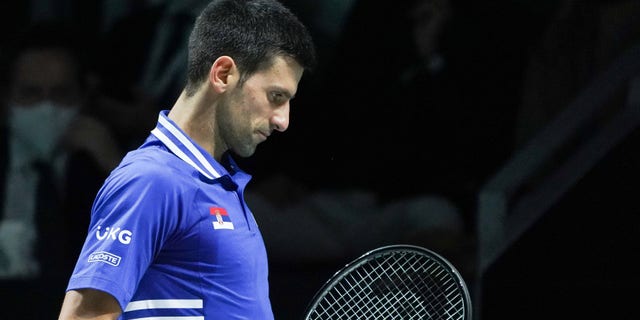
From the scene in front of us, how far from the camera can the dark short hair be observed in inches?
67.6

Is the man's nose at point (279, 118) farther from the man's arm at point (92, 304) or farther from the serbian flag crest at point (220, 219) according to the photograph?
the man's arm at point (92, 304)

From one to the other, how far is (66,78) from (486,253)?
4.80ft

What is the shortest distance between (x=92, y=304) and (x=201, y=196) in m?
0.21

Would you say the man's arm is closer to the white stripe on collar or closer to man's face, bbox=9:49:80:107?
the white stripe on collar

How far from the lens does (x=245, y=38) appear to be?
172 centimetres

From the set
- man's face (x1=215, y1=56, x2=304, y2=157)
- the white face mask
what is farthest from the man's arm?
the white face mask

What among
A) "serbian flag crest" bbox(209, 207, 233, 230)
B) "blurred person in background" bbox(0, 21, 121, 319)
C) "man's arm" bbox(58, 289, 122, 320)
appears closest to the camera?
"man's arm" bbox(58, 289, 122, 320)

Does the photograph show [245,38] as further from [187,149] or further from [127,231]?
[127,231]

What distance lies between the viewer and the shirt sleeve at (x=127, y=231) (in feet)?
5.07

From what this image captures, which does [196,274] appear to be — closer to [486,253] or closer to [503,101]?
[486,253]

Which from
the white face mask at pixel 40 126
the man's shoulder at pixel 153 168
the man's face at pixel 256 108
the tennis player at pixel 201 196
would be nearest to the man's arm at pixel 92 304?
the tennis player at pixel 201 196

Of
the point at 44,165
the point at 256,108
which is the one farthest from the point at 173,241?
the point at 44,165

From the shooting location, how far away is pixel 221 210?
65.6 inches

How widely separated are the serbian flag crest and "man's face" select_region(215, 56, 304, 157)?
116mm
